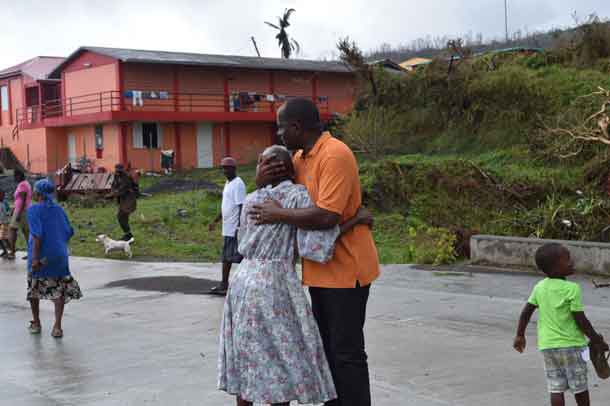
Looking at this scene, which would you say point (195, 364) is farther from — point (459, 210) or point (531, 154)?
point (531, 154)

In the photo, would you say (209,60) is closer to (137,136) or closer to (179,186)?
(137,136)

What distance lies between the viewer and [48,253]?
8703 millimetres

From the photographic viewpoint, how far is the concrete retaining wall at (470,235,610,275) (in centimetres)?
1088

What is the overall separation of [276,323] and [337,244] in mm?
551

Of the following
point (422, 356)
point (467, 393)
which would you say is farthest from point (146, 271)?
point (467, 393)

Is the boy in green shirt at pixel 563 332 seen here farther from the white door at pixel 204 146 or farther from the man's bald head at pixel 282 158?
the white door at pixel 204 146

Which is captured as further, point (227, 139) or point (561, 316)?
point (227, 139)

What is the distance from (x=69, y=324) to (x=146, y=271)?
451 centimetres

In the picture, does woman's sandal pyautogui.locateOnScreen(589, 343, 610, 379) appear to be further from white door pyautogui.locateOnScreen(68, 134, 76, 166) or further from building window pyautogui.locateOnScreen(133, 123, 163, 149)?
white door pyautogui.locateOnScreen(68, 134, 76, 166)

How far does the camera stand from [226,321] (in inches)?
188

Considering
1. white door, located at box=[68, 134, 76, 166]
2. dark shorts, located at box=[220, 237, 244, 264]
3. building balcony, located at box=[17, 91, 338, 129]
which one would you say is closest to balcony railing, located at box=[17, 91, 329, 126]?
building balcony, located at box=[17, 91, 338, 129]

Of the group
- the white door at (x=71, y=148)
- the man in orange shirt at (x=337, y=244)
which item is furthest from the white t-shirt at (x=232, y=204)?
the white door at (x=71, y=148)

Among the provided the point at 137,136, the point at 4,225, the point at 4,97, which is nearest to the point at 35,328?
the point at 4,225

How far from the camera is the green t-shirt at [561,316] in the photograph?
4926 mm
